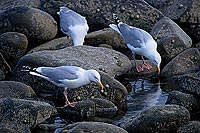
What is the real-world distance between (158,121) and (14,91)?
94.6 inches

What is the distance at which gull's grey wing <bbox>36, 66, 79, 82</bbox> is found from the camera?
8438mm

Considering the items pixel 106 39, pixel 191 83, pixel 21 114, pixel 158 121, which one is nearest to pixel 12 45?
pixel 106 39

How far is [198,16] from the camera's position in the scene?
42.3 feet

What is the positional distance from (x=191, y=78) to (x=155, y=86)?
124cm

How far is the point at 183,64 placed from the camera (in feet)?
34.0

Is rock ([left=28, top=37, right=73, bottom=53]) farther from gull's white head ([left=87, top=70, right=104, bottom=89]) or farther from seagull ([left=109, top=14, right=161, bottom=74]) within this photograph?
gull's white head ([left=87, top=70, right=104, bottom=89])

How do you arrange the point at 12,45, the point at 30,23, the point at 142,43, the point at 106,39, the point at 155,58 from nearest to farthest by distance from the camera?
1. the point at 155,58
2. the point at 142,43
3. the point at 12,45
4. the point at 30,23
5. the point at 106,39

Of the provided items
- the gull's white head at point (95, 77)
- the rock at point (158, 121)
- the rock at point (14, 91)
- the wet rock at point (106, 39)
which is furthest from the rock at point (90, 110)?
the wet rock at point (106, 39)

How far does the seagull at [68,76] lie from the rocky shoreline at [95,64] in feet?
0.87

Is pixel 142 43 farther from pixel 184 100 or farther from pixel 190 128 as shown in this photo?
pixel 190 128

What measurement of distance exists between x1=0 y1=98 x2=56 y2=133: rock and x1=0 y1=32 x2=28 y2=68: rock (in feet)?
11.8

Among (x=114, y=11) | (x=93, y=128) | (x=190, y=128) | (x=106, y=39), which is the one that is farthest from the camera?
(x=114, y=11)

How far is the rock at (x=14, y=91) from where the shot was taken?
8297 millimetres

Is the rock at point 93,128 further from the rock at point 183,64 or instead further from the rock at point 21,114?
the rock at point 183,64
